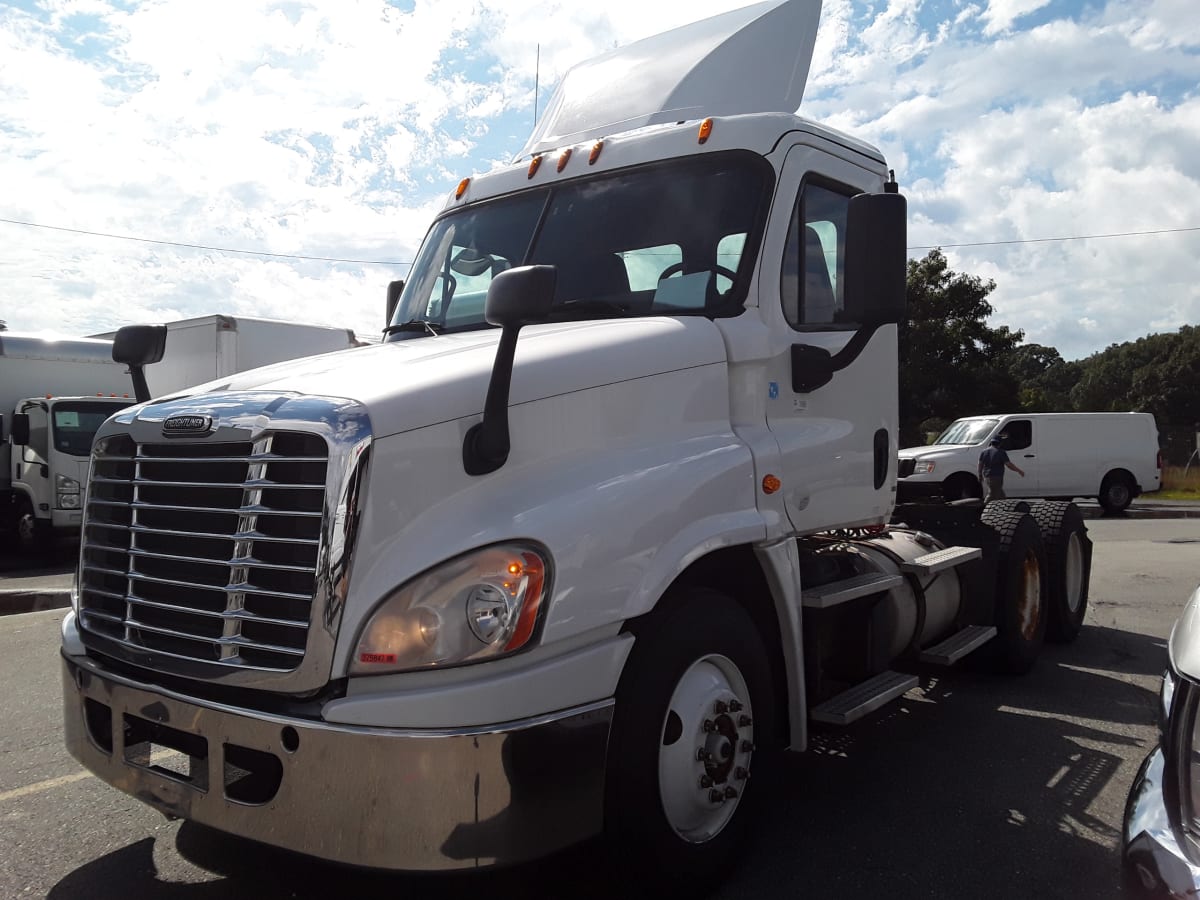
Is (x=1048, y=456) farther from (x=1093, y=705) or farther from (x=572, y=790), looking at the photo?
(x=572, y=790)

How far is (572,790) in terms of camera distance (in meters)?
2.67

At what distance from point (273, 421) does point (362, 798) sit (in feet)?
3.33

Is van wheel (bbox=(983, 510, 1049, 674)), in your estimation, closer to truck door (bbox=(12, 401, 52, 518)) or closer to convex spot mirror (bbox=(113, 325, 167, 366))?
convex spot mirror (bbox=(113, 325, 167, 366))

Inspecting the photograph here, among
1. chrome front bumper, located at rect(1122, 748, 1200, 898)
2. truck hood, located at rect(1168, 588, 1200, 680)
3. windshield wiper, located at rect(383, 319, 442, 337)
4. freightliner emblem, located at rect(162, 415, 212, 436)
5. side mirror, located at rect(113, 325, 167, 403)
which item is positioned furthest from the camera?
windshield wiper, located at rect(383, 319, 442, 337)

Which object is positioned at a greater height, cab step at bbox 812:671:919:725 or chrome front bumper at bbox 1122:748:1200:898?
chrome front bumper at bbox 1122:748:1200:898

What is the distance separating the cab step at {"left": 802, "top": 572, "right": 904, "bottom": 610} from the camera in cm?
376

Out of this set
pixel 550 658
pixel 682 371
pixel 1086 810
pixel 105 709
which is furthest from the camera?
pixel 1086 810

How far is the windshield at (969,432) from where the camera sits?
21047 mm

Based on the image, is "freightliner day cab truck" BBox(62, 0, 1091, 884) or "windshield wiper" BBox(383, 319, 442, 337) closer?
"freightliner day cab truck" BBox(62, 0, 1091, 884)

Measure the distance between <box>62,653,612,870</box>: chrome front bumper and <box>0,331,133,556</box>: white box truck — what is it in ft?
37.3

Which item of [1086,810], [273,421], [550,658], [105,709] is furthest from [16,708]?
[1086,810]

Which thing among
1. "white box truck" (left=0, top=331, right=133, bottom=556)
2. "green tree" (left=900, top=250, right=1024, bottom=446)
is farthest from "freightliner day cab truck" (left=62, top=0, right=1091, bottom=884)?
"green tree" (left=900, top=250, right=1024, bottom=446)

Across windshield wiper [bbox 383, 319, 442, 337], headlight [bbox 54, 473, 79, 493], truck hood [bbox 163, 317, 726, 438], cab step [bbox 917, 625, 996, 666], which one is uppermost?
windshield wiper [bbox 383, 319, 442, 337]

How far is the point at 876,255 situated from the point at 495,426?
5.78 feet
